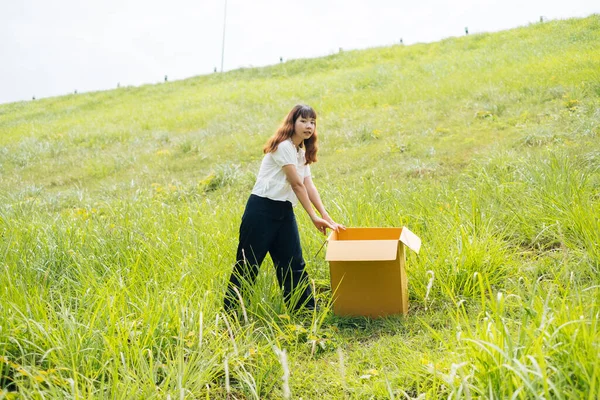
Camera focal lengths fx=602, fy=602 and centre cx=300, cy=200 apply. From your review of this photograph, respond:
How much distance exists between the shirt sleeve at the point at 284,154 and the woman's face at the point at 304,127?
109 mm

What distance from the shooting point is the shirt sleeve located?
161 inches

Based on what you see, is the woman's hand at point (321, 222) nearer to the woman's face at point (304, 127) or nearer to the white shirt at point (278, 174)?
the white shirt at point (278, 174)

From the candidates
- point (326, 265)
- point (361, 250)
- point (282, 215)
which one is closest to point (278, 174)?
point (282, 215)

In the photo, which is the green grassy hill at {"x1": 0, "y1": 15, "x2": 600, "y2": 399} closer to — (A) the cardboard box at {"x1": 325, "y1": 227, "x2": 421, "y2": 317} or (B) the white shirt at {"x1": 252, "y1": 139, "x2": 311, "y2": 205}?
(A) the cardboard box at {"x1": 325, "y1": 227, "x2": 421, "y2": 317}

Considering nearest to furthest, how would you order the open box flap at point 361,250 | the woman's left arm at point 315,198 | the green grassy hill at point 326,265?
the green grassy hill at point 326,265 → the open box flap at point 361,250 → the woman's left arm at point 315,198

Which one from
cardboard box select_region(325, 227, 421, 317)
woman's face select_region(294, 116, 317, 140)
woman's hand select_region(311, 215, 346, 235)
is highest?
woman's face select_region(294, 116, 317, 140)

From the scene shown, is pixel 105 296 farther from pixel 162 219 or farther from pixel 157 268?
pixel 162 219

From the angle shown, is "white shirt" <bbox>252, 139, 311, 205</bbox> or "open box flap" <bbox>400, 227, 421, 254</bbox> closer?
"open box flap" <bbox>400, 227, 421, 254</bbox>

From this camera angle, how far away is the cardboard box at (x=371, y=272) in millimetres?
3982

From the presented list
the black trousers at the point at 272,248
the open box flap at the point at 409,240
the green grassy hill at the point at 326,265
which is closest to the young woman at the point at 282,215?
the black trousers at the point at 272,248

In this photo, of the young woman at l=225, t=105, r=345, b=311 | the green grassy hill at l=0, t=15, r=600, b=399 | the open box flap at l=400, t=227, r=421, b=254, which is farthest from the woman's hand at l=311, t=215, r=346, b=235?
the green grassy hill at l=0, t=15, r=600, b=399

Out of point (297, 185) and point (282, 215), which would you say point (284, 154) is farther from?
point (282, 215)

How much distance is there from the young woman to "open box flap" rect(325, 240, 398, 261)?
0.16 meters

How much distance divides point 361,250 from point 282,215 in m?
0.61
